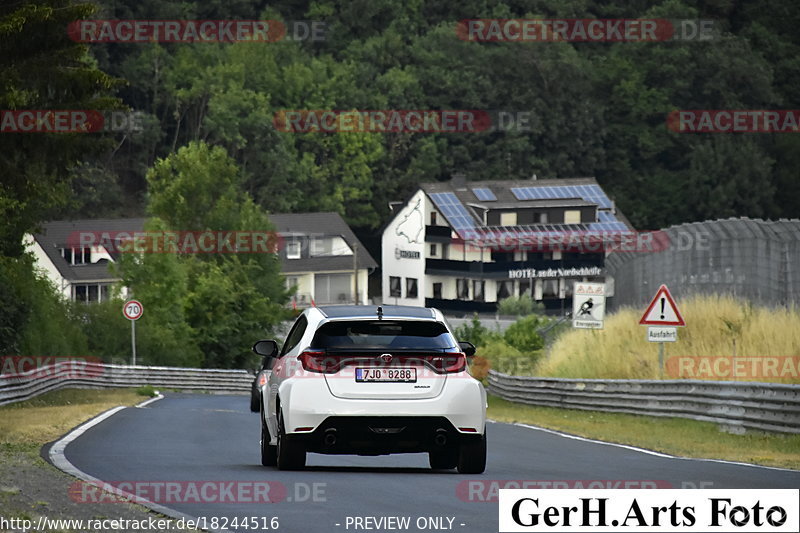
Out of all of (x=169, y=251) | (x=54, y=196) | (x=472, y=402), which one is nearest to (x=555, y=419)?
(x=472, y=402)

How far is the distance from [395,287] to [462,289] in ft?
25.2

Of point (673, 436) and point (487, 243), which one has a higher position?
point (487, 243)

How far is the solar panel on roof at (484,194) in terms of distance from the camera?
121938mm

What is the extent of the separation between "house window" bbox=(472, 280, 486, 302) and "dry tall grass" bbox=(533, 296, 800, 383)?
76838 millimetres

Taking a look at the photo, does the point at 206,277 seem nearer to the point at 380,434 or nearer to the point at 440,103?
the point at 440,103

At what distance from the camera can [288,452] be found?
1441 centimetres

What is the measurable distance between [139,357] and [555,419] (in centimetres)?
4011

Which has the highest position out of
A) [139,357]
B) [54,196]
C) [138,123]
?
[138,123]

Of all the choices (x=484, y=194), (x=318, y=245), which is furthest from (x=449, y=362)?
(x=484, y=194)

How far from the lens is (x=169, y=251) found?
3253 inches

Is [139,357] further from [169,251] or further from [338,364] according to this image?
[338,364]

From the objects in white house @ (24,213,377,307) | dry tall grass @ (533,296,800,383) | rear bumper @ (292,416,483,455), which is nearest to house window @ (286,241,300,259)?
white house @ (24,213,377,307)

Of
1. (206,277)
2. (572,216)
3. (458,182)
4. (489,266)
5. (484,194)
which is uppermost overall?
(458,182)

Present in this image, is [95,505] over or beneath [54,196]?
beneath
